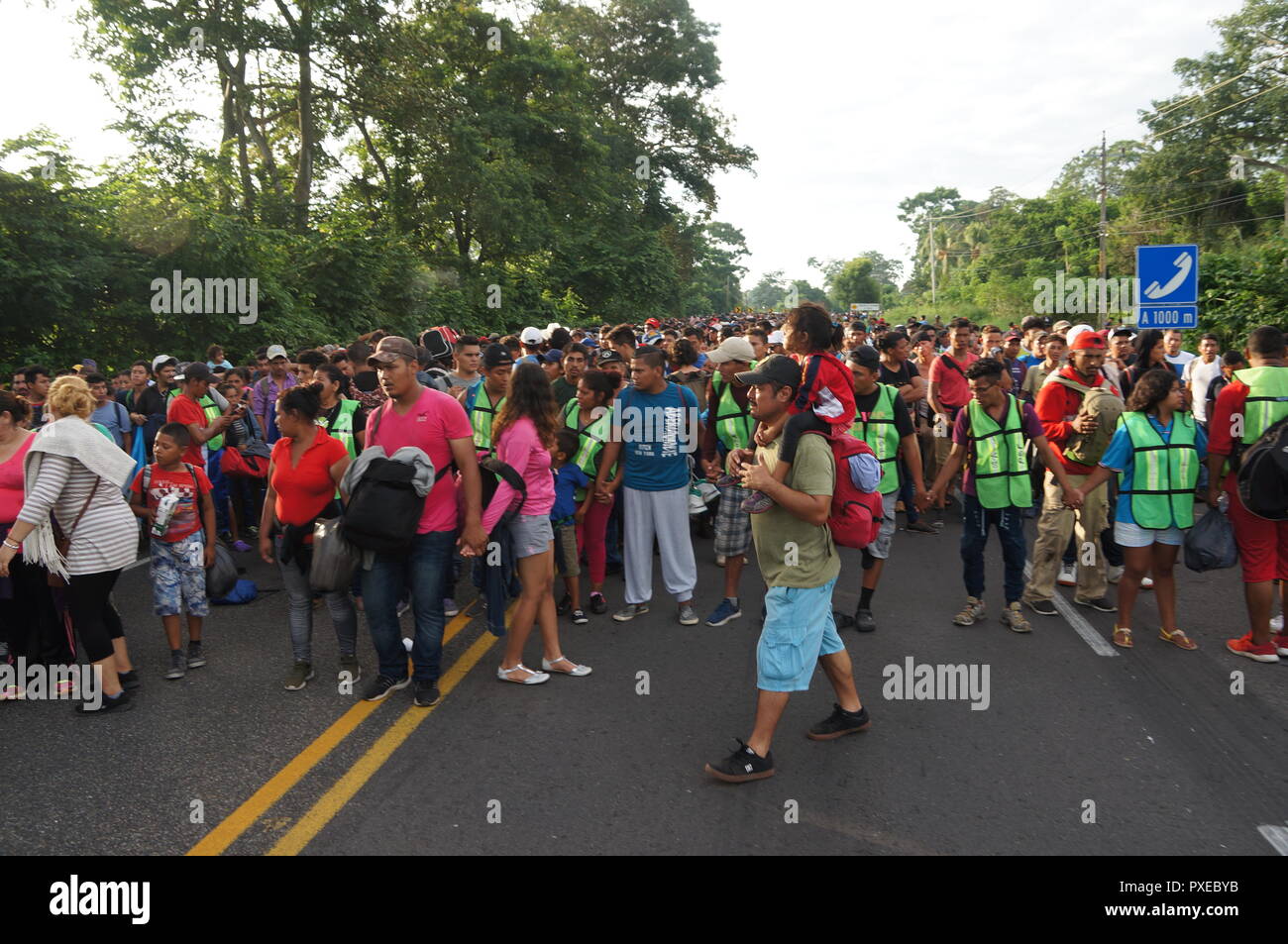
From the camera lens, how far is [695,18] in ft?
162

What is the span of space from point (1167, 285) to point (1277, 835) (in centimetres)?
938

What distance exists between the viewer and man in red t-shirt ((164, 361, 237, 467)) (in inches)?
298

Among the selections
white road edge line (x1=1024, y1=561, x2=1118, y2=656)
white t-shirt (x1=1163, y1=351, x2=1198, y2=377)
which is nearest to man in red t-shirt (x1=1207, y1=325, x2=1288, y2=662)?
white road edge line (x1=1024, y1=561, x2=1118, y2=656)

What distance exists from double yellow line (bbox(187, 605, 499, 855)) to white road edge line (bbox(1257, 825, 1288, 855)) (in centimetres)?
379

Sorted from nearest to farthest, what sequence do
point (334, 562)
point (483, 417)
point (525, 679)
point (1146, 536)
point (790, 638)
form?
point (790, 638) < point (334, 562) < point (525, 679) < point (1146, 536) < point (483, 417)

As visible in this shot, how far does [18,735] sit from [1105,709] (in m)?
5.73

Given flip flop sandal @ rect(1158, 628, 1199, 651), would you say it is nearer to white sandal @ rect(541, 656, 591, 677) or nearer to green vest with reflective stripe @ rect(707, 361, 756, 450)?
green vest with reflective stripe @ rect(707, 361, 756, 450)

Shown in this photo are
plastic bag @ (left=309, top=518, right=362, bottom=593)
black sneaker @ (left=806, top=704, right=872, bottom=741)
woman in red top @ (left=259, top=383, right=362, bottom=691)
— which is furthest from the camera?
woman in red top @ (left=259, top=383, right=362, bottom=691)

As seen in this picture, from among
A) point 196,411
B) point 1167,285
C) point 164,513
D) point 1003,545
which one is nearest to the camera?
point 164,513

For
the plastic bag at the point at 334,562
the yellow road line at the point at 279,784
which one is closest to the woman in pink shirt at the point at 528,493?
the plastic bag at the point at 334,562

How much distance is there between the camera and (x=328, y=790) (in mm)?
4004

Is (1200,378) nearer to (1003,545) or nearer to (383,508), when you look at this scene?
(1003,545)

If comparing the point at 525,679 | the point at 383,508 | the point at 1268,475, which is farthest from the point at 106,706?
the point at 1268,475
